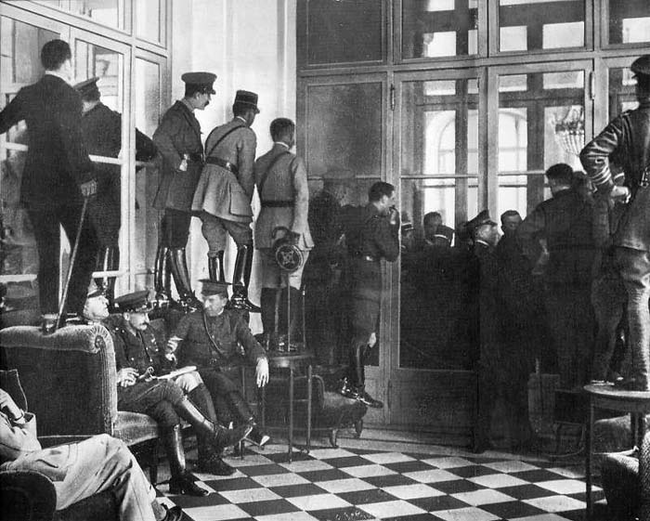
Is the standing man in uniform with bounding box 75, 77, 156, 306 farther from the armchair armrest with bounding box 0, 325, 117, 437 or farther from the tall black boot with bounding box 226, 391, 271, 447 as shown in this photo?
the tall black boot with bounding box 226, 391, 271, 447

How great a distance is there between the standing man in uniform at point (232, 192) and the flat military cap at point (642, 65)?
216 centimetres

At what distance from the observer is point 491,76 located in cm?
560

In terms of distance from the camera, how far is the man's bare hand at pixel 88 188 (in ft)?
12.5

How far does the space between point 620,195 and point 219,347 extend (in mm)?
2441

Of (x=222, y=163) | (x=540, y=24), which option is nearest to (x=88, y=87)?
(x=222, y=163)

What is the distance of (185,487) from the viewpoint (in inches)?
173

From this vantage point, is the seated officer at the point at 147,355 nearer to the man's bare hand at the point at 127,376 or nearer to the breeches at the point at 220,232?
the man's bare hand at the point at 127,376

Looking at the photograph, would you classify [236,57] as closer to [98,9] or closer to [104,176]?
[98,9]

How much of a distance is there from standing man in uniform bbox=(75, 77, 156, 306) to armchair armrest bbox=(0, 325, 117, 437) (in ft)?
1.71

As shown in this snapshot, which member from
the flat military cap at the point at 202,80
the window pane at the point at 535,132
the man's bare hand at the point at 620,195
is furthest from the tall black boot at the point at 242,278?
the man's bare hand at the point at 620,195

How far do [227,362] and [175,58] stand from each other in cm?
178

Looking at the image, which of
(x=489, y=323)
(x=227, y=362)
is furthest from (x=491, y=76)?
(x=227, y=362)

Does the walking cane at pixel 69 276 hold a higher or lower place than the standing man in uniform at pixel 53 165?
lower

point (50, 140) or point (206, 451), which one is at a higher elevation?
point (50, 140)
